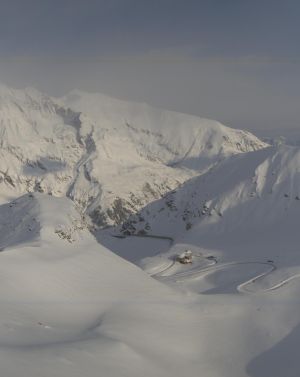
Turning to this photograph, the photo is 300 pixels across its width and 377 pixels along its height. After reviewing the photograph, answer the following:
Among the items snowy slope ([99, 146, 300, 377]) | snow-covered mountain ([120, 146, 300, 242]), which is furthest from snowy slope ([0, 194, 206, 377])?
snow-covered mountain ([120, 146, 300, 242])

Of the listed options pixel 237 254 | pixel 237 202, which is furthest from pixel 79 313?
pixel 237 202

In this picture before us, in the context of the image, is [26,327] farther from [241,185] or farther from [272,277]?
[241,185]

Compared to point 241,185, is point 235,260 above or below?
below

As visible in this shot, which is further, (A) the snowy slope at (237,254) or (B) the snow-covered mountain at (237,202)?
(B) the snow-covered mountain at (237,202)

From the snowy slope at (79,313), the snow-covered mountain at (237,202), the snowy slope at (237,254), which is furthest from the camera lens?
→ the snow-covered mountain at (237,202)

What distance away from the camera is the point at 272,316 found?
125ft

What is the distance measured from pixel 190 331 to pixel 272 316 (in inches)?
289

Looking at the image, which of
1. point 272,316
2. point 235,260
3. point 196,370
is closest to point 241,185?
point 235,260

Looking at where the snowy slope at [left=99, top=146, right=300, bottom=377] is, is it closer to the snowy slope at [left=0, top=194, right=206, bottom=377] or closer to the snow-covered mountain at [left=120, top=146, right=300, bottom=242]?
the snow-covered mountain at [left=120, top=146, right=300, bottom=242]

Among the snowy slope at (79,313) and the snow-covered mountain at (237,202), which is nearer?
the snowy slope at (79,313)

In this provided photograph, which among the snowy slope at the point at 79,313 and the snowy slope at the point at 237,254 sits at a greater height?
the snowy slope at the point at 79,313

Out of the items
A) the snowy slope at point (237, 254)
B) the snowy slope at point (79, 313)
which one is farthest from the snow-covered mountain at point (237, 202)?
the snowy slope at point (79, 313)

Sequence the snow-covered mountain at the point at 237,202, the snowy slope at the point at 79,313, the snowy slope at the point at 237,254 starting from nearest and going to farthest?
the snowy slope at the point at 79,313, the snowy slope at the point at 237,254, the snow-covered mountain at the point at 237,202

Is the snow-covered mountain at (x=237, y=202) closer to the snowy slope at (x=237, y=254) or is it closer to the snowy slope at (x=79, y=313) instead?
the snowy slope at (x=237, y=254)
